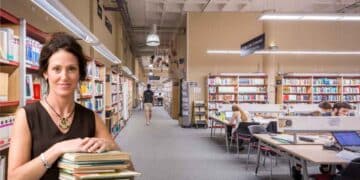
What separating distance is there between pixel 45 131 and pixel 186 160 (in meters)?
6.37

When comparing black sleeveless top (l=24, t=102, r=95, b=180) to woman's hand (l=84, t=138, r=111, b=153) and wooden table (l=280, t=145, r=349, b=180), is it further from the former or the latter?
wooden table (l=280, t=145, r=349, b=180)

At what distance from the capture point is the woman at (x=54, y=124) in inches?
43.0

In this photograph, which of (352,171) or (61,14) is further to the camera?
(61,14)

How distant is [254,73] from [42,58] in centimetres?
1349

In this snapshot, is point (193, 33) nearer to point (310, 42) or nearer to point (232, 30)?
point (232, 30)

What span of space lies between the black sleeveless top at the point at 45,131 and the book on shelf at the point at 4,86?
1.93m

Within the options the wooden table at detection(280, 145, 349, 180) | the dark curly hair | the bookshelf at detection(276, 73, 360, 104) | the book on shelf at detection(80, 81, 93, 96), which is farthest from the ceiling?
the dark curly hair

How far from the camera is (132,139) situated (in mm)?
10461

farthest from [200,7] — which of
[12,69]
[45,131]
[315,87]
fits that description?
[45,131]

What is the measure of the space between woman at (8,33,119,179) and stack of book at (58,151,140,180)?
0.13 feet

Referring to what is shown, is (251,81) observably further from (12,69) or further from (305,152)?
(12,69)

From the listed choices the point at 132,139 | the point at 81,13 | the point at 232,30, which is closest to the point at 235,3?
the point at 232,30

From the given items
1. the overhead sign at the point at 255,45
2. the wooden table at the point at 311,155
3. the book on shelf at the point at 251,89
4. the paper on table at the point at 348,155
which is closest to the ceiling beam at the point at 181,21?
the overhead sign at the point at 255,45

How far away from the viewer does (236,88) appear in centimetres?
1416
